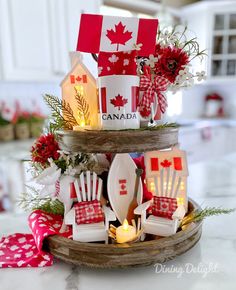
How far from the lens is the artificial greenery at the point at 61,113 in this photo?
60 cm

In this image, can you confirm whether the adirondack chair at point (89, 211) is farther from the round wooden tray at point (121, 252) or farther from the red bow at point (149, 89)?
the red bow at point (149, 89)

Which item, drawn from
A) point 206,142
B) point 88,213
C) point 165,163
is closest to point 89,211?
point 88,213

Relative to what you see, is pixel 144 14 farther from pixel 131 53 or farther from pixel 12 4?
pixel 131 53

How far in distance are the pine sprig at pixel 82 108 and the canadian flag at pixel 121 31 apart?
0.37 ft

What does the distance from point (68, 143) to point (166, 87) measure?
0.26 metres

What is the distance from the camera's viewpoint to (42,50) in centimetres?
214

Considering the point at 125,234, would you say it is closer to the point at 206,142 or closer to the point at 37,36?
the point at 37,36

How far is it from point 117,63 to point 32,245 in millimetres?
464

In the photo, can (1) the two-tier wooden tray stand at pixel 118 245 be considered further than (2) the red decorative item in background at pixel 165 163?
No

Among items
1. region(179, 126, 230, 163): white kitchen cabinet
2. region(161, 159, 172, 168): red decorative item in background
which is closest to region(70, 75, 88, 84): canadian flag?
region(161, 159, 172, 168): red decorative item in background

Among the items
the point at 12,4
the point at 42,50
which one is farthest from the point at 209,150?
the point at 12,4

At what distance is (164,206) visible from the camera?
58 cm

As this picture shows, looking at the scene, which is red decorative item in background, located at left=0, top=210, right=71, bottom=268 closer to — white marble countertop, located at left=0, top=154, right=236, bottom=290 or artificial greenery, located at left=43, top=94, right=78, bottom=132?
white marble countertop, located at left=0, top=154, right=236, bottom=290

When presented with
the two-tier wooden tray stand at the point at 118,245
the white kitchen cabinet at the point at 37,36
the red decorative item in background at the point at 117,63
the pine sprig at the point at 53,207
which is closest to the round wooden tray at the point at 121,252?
the two-tier wooden tray stand at the point at 118,245
